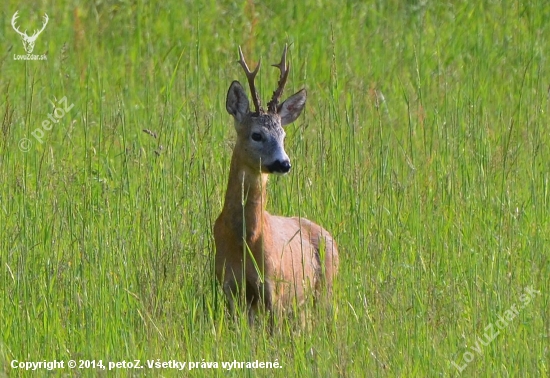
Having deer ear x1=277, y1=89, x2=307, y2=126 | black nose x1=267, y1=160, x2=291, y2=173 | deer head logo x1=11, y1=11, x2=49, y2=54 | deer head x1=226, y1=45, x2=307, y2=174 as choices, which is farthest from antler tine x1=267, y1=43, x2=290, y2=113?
deer head logo x1=11, y1=11, x2=49, y2=54

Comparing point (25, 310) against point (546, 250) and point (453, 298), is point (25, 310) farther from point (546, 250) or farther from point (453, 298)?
point (546, 250)

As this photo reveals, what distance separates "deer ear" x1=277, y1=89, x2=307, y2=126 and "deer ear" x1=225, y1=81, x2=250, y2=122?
0.21 meters

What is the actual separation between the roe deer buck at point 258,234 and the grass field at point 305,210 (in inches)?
4.8

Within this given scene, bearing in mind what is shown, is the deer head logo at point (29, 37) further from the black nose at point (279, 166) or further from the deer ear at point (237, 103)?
the black nose at point (279, 166)

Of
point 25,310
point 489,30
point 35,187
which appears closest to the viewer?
point 25,310

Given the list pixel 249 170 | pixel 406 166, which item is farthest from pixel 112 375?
pixel 406 166

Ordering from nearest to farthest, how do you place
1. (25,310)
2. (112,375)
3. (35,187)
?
(112,375), (25,310), (35,187)

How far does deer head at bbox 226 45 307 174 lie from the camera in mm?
6148

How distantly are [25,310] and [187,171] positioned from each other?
5.76 feet

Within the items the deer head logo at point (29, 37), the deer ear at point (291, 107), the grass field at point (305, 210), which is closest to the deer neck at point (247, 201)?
the grass field at point (305, 210)

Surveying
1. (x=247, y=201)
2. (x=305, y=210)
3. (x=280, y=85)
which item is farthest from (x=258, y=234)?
(x=305, y=210)

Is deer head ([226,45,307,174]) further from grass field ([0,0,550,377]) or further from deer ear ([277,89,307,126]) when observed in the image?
grass field ([0,0,550,377])

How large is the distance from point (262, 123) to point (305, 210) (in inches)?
33.2

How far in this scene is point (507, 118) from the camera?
350 inches
